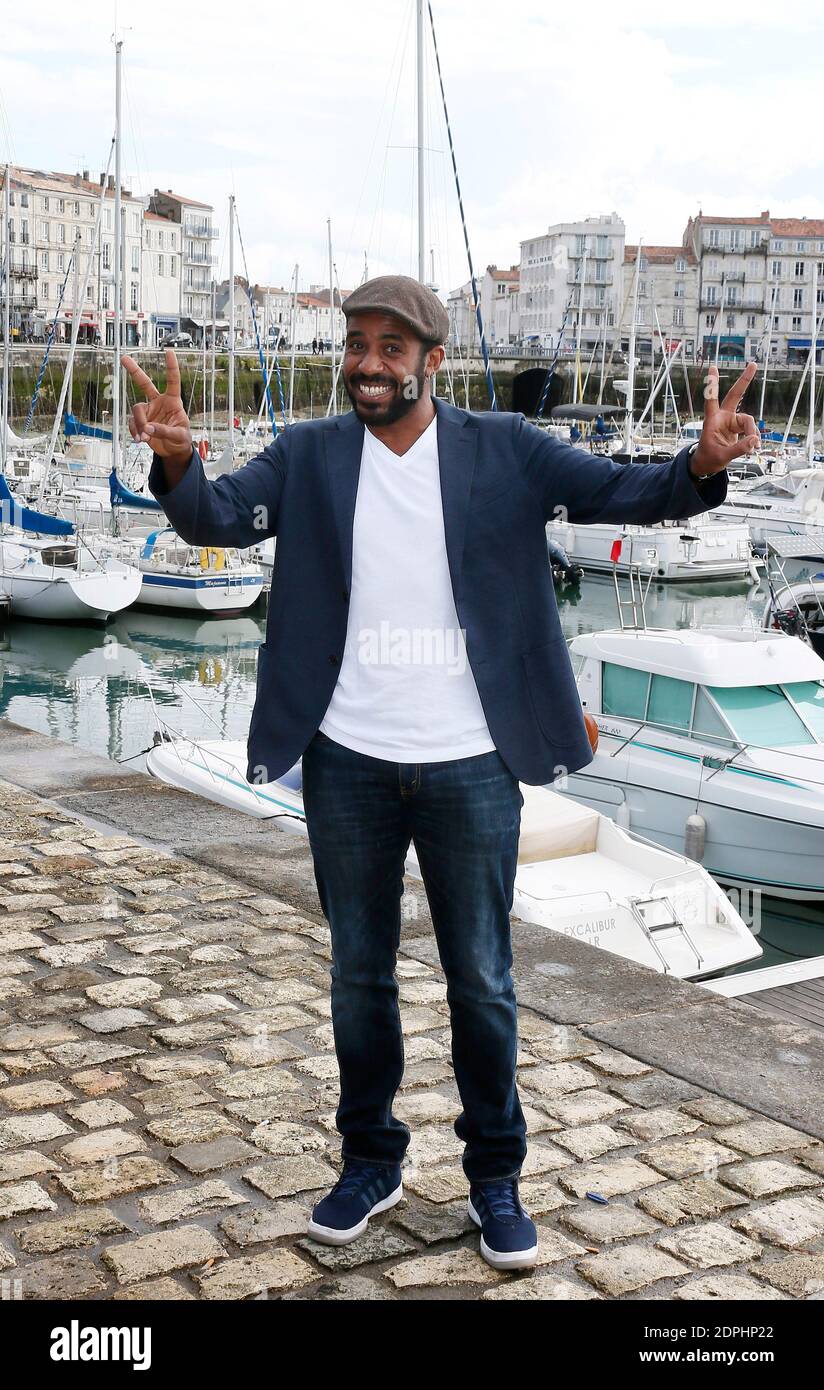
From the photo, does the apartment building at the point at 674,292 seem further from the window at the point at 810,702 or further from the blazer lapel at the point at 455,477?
the blazer lapel at the point at 455,477

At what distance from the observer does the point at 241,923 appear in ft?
17.4

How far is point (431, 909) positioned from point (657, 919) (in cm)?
645

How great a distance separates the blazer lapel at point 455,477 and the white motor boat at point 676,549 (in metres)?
31.0

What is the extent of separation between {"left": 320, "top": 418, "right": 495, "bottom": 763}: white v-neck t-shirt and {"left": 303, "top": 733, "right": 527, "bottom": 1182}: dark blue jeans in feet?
0.14

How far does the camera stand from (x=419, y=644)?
296cm

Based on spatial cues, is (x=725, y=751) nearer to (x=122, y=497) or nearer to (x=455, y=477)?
(x=455, y=477)

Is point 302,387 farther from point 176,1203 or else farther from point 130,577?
point 176,1203

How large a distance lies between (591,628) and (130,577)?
8.77 metres

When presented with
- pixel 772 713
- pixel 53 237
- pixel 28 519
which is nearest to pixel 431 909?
pixel 772 713

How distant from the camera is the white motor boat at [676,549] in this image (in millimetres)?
34531

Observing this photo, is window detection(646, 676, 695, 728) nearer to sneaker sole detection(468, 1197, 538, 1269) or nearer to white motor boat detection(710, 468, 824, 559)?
sneaker sole detection(468, 1197, 538, 1269)

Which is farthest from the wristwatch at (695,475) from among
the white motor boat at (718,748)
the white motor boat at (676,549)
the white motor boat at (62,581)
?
the white motor boat at (676,549)

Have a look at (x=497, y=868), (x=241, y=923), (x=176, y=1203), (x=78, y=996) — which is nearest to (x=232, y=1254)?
(x=176, y=1203)

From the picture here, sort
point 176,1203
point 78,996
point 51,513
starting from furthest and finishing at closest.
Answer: point 51,513, point 78,996, point 176,1203
